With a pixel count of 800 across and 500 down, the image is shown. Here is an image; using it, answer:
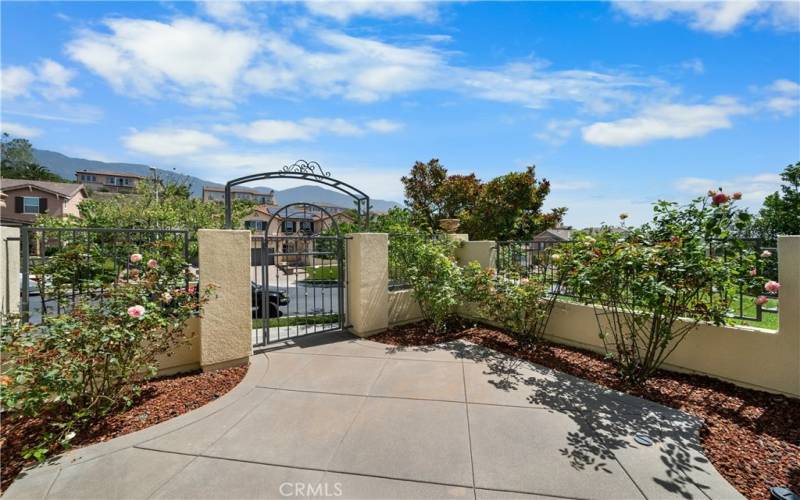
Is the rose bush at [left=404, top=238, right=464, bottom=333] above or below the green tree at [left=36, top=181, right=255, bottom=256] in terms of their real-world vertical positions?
below

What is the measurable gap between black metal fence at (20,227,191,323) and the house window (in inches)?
1530

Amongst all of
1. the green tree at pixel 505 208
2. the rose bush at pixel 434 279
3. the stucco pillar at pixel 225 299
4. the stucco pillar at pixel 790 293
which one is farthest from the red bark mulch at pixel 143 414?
the green tree at pixel 505 208

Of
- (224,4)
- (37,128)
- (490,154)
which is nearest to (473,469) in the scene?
(224,4)

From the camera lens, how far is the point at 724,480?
2.48 m

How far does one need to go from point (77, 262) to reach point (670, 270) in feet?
23.0

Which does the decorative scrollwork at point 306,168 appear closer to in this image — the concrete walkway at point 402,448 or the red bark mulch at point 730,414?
the concrete walkway at point 402,448

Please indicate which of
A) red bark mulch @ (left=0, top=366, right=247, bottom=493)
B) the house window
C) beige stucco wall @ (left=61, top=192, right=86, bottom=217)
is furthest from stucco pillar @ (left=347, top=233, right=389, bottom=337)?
the house window

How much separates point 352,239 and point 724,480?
5.49 metres

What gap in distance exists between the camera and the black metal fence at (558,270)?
3.86 meters

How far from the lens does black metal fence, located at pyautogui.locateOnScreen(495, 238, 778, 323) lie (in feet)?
12.7

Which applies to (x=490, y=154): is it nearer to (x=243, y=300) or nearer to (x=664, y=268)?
(x=664, y=268)

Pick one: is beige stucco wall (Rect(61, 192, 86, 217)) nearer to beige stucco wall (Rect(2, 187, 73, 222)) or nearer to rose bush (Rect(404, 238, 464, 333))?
beige stucco wall (Rect(2, 187, 73, 222))

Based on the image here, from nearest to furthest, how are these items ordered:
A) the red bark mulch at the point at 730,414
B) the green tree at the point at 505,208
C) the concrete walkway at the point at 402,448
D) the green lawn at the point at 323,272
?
1. the concrete walkway at the point at 402,448
2. the red bark mulch at the point at 730,414
3. the green lawn at the point at 323,272
4. the green tree at the point at 505,208

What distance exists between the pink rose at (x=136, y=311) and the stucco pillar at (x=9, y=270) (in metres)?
1.27
